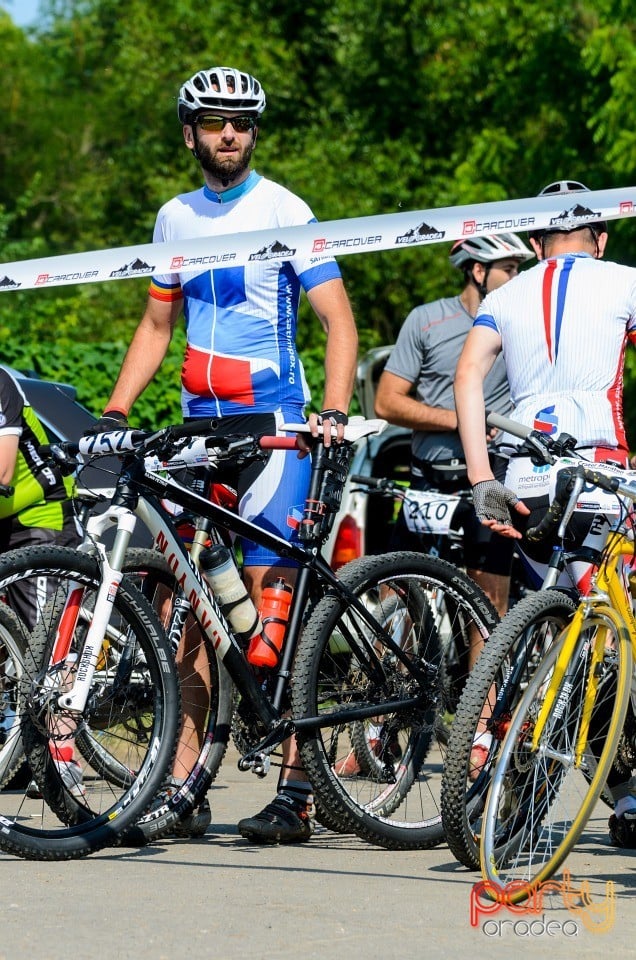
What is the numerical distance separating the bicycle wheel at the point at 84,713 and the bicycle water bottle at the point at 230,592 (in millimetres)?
274

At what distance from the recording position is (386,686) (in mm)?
5188

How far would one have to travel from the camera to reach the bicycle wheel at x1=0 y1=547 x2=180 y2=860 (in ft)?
15.0

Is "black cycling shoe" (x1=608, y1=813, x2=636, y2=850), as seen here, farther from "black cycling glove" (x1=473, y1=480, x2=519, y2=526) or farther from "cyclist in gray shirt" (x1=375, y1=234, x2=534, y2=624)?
"cyclist in gray shirt" (x1=375, y1=234, x2=534, y2=624)

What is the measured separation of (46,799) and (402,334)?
3224mm

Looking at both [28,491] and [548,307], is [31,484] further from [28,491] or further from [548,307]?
[548,307]

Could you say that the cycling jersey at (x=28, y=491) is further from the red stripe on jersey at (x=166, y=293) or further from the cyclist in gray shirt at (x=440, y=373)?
the cyclist in gray shirt at (x=440, y=373)

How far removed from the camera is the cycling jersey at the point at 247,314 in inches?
208

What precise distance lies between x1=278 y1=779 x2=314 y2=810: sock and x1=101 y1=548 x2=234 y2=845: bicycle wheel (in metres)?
0.25

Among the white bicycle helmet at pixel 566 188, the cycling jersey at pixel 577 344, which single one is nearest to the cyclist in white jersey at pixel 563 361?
the cycling jersey at pixel 577 344

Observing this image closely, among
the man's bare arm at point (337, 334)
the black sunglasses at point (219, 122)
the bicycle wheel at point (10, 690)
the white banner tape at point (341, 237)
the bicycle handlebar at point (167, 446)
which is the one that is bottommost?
the bicycle wheel at point (10, 690)

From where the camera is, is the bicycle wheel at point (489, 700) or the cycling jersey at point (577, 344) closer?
the bicycle wheel at point (489, 700)

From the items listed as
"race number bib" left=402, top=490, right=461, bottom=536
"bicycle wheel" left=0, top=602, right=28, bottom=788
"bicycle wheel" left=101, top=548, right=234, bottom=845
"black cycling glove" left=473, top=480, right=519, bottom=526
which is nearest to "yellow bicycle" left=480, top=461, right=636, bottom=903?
"black cycling glove" left=473, top=480, right=519, bottom=526

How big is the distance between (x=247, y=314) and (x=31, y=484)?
1.67 meters

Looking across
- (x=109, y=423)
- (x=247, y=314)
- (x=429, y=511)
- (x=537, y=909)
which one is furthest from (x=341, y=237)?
(x=537, y=909)
